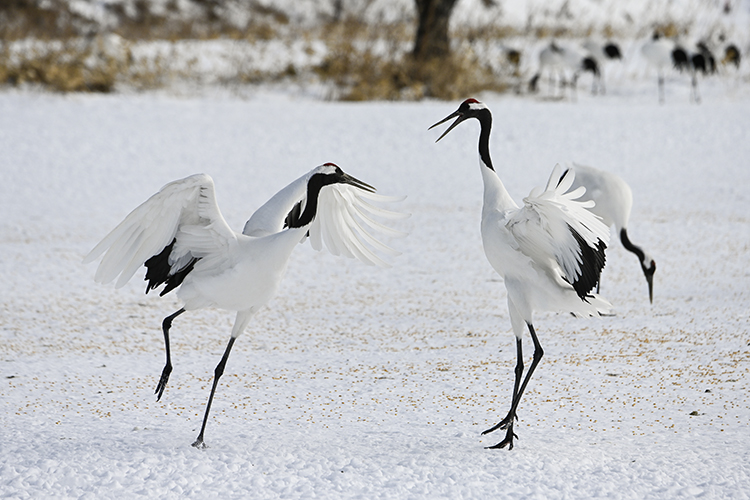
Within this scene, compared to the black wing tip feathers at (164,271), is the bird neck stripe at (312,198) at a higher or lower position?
higher

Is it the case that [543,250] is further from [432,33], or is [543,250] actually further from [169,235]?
[432,33]

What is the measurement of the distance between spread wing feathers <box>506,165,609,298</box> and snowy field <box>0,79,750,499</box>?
0.58m

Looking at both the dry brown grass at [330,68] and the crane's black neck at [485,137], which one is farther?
the dry brown grass at [330,68]

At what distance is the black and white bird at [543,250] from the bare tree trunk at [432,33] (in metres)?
9.31

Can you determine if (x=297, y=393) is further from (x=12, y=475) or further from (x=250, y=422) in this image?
(x=12, y=475)

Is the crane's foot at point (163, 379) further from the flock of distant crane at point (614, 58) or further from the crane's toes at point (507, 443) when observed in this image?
the flock of distant crane at point (614, 58)

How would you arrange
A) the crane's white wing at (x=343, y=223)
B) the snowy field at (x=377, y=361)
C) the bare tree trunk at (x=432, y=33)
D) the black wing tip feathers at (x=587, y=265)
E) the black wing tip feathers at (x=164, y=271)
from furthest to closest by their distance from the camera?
the bare tree trunk at (x=432, y=33)
the crane's white wing at (x=343, y=223)
the black wing tip feathers at (x=164, y=271)
the black wing tip feathers at (x=587, y=265)
the snowy field at (x=377, y=361)

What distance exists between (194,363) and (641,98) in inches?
396

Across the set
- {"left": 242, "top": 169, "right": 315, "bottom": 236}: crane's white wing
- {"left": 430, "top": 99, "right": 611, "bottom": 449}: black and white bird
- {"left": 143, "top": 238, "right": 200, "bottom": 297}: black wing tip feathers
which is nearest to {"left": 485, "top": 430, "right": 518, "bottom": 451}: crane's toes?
{"left": 430, "top": 99, "right": 611, "bottom": 449}: black and white bird

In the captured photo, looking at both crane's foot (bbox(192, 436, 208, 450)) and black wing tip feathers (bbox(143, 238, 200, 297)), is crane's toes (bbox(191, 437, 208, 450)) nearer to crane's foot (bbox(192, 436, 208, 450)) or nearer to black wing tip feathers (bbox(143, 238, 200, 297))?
crane's foot (bbox(192, 436, 208, 450))

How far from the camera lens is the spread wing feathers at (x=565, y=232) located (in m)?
2.66

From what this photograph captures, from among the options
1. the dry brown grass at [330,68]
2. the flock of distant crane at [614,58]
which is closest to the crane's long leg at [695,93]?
the flock of distant crane at [614,58]

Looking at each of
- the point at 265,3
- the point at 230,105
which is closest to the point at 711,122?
the point at 230,105

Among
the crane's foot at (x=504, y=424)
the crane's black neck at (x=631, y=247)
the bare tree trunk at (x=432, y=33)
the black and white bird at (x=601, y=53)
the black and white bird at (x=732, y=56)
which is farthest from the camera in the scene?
the black and white bird at (x=732, y=56)
